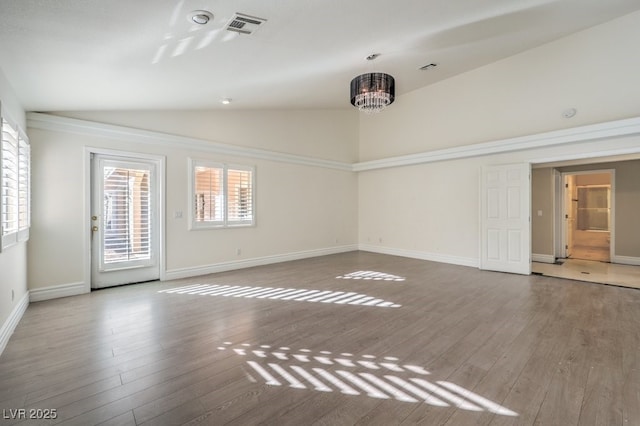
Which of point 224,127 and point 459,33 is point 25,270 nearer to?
point 224,127

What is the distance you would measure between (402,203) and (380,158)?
4.83ft

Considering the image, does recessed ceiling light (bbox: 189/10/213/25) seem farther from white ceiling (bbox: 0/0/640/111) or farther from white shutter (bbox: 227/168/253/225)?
white shutter (bbox: 227/168/253/225)

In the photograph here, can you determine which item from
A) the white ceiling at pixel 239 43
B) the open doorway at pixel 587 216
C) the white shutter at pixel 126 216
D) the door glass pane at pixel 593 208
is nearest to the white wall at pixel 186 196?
the white shutter at pixel 126 216

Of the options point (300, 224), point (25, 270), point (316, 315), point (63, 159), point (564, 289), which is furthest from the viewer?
point (300, 224)

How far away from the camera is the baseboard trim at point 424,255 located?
6.60 meters

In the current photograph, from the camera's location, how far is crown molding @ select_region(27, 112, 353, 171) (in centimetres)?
422

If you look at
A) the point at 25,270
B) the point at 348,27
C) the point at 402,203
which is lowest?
the point at 25,270

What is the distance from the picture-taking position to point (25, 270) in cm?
396

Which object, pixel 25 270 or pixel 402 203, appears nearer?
pixel 25 270

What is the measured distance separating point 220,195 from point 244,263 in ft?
Result: 5.07

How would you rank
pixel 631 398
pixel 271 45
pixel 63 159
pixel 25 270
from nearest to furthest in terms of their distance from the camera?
pixel 631 398 → pixel 271 45 → pixel 25 270 → pixel 63 159

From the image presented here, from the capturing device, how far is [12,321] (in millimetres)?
3205

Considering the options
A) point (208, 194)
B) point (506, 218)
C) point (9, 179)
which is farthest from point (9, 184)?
point (506, 218)

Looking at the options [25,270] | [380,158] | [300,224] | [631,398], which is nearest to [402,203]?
[380,158]
